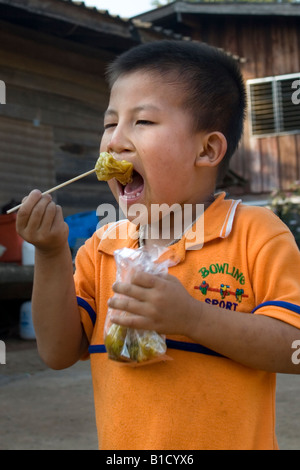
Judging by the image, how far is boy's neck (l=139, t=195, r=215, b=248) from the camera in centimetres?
165

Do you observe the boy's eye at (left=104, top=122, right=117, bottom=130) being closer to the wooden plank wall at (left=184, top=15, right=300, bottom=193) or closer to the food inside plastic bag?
the food inside plastic bag

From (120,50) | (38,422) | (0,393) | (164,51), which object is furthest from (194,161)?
(120,50)

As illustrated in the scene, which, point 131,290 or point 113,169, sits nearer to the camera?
point 131,290

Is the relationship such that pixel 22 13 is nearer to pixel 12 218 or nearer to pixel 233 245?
pixel 12 218

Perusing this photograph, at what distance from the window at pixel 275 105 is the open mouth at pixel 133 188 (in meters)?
10.7

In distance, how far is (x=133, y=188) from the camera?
5.17 feet

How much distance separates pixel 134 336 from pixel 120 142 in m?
0.47

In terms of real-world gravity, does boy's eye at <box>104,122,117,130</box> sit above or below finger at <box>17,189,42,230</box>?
above

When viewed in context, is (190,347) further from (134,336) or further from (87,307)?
(87,307)

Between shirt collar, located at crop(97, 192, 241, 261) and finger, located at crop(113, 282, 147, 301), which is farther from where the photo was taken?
shirt collar, located at crop(97, 192, 241, 261)

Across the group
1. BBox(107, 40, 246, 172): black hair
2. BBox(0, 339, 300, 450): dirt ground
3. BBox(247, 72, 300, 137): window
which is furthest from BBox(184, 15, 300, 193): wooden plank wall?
BBox(107, 40, 246, 172): black hair

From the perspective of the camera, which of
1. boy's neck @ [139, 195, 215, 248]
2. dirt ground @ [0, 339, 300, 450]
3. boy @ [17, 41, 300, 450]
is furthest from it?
dirt ground @ [0, 339, 300, 450]

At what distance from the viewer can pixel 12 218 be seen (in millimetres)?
6398

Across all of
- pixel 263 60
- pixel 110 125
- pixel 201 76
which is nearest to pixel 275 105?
pixel 263 60
